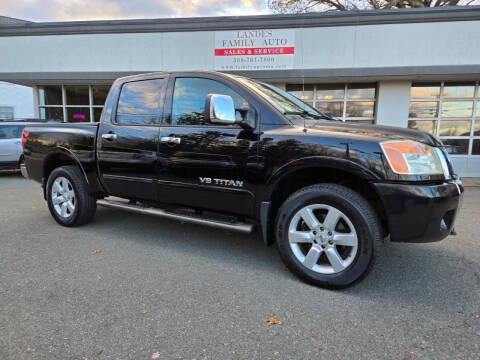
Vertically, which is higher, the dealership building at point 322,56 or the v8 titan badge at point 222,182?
the dealership building at point 322,56

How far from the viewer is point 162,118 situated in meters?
3.59

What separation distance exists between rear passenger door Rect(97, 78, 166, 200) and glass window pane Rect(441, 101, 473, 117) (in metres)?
9.90

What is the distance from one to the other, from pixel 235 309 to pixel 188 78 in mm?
2384

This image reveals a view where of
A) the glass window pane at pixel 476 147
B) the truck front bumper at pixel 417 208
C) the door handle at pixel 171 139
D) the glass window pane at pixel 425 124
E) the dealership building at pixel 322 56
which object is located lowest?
the truck front bumper at pixel 417 208

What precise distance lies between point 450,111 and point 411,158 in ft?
31.5

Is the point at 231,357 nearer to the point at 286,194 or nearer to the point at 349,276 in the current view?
the point at 349,276

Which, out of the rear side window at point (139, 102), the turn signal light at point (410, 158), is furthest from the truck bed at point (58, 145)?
the turn signal light at point (410, 158)

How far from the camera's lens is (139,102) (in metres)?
3.86

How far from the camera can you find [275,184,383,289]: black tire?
2568 mm

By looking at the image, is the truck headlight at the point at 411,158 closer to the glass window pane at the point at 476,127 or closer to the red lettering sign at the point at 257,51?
the red lettering sign at the point at 257,51

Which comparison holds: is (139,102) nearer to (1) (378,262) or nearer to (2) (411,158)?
(2) (411,158)

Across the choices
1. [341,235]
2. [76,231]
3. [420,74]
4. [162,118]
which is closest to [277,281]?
[341,235]

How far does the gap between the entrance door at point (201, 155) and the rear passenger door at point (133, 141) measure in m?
0.17

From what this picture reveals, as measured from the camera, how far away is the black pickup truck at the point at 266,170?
2535mm
